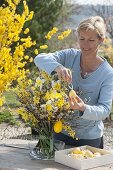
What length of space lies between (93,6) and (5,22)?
18.7 meters

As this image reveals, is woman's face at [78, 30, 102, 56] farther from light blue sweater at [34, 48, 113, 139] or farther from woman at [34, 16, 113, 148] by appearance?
light blue sweater at [34, 48, 113, 139]

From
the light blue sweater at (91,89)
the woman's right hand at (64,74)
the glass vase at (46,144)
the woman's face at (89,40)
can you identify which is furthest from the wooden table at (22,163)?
the woman's face at (89,40)

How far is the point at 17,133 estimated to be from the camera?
23.3 feet

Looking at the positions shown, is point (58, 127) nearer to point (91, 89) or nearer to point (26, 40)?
point (91, 89)

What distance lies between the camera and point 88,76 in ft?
9.24

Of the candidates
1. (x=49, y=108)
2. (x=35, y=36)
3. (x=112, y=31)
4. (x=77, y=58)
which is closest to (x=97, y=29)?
(x=77, y=58)

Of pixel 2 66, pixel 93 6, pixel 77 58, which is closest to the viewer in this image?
pixel 77 58

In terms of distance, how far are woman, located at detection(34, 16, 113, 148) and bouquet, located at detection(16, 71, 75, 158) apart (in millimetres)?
82

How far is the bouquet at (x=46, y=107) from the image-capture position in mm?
2467

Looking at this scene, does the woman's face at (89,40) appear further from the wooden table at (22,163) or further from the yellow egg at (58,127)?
the wooden table at (22,163)

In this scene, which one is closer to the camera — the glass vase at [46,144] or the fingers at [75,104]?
the fingers at [75,104]

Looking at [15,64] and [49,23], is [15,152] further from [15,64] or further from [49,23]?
[49,23]

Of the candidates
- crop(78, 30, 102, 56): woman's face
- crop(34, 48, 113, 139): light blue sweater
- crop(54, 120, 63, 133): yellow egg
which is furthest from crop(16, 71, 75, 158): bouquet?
crop(78, 30, 102, 56): woman's face

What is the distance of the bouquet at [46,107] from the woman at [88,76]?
0.08 meters
